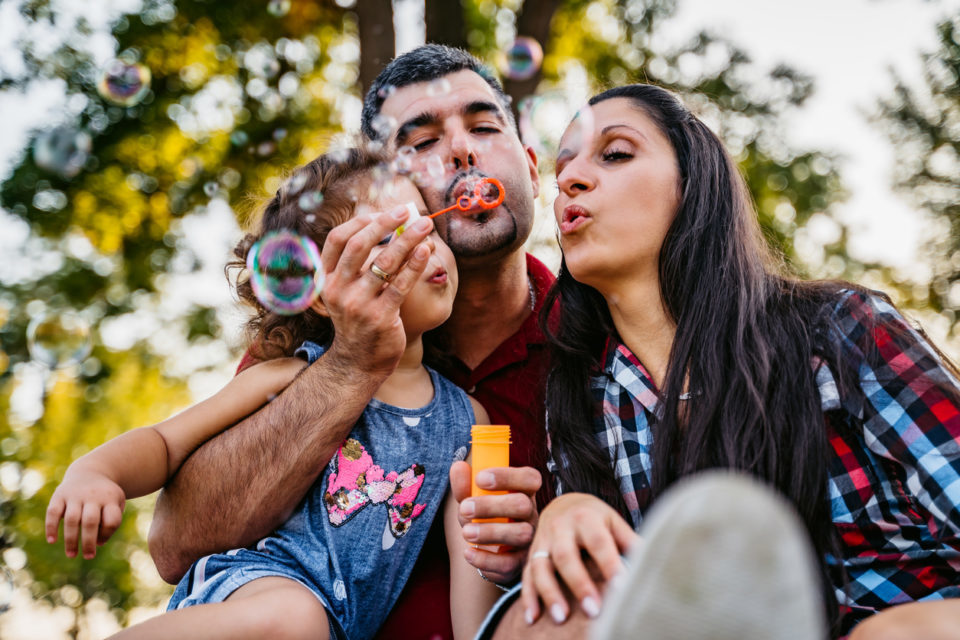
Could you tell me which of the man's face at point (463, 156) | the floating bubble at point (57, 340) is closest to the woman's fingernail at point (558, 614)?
the man's face at point (463, 156)

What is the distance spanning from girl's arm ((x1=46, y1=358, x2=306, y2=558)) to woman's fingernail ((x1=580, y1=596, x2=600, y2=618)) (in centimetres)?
100

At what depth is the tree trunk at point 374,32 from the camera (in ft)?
16.7

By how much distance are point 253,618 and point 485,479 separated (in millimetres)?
557

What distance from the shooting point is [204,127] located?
759cm

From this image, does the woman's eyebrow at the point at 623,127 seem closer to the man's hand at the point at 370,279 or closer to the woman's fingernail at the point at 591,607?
the man's hand at the point at 370,279

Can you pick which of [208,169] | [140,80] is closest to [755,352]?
[140,80]

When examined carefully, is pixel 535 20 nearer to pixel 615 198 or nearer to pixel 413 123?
pixel 413 123

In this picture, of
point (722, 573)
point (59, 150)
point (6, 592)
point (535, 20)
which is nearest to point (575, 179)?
point (722, 573)

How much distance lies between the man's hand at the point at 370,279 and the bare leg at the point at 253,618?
56cm

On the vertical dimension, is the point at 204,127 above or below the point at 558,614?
above

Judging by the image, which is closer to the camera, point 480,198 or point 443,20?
point 480,198

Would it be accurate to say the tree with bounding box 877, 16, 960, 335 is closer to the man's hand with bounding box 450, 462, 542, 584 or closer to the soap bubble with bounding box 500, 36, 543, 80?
the soap bubble with bounding box 500, 36, 543, 80

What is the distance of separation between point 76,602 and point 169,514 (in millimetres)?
14226

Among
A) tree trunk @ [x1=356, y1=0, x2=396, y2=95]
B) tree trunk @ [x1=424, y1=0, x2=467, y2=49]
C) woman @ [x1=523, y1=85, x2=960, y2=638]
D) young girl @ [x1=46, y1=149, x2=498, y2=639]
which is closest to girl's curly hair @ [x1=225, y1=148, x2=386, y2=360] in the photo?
young girl @ [x1=46, y1=149, x2=498, y2=639]
